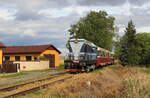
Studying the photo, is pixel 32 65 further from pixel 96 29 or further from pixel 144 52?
pixel 96 29

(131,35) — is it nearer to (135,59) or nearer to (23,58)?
(135,59)

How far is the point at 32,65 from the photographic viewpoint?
37781mm

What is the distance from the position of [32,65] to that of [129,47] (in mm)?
19498

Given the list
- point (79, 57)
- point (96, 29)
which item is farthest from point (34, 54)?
point (96, 29)

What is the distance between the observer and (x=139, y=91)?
10148 millimetres

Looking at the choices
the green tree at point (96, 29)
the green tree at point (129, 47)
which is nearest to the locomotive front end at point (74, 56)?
the green tree at point (129, 47)

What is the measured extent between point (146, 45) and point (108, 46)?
40.9 ft

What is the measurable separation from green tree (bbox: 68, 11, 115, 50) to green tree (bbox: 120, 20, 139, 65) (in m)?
15.6

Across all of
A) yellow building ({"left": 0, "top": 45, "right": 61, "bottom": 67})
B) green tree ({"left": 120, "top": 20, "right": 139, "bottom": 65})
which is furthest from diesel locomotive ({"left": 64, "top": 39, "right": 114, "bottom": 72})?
green tree ({"left": 120, "top": 20, "right": 139, "bottom": 65})

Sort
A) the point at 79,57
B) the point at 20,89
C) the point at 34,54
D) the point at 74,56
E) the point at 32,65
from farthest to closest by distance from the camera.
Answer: the point at 34,54 → the point at 32,65 → the point at 74,56 → the point at 79,57 → the point at 20,89

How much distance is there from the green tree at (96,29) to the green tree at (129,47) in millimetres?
15602

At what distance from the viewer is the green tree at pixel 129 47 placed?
46.2 m

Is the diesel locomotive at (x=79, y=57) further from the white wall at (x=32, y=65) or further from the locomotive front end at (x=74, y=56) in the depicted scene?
the white wall at (x=32, y=65)

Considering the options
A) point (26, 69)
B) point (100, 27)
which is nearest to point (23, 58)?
point (26, 69)
